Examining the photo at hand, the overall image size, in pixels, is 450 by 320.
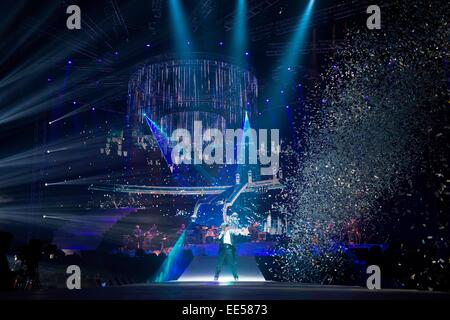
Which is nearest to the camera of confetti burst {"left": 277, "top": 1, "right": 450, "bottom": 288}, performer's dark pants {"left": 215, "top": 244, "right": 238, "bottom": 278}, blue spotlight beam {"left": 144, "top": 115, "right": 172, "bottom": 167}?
confetti burst {"left": 277, "top": 1, "right": 450, "bottom": 288}

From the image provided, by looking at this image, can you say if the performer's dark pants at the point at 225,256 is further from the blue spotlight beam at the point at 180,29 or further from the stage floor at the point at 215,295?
the blue spotlight beam at the point at 180,29

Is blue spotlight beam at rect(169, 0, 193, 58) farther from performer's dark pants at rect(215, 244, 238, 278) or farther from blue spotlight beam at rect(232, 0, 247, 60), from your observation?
performer's dark pants at rect(215, 244, 238, 278)

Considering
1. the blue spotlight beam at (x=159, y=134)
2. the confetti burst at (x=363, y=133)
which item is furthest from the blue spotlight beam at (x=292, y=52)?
the blue spotlight beam at (x=159, y=134)

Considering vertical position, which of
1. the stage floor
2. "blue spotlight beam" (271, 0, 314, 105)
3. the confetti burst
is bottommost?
the stage floor

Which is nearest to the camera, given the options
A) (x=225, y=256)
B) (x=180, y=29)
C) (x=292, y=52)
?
(x=225, y=256)

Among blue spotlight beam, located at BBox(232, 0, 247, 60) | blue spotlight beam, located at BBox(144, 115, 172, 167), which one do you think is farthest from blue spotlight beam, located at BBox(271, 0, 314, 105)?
blue spotlight beam, located at BBox(144, 115, 172, 167)

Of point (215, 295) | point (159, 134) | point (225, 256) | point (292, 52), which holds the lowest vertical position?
point (225, 256)

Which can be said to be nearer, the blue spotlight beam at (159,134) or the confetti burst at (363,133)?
the confetti burst at (363,133)

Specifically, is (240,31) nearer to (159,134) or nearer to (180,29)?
(180,29)

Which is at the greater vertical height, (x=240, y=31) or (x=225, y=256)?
(x=240, y=31)

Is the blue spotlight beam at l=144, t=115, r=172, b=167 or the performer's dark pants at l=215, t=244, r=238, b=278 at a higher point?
the blue spotlight beam at l=144, t=115, r=172, b=167

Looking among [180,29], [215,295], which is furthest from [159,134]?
[215,295]

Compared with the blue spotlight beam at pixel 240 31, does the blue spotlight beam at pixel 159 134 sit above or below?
below

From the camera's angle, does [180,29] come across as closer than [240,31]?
Yes
